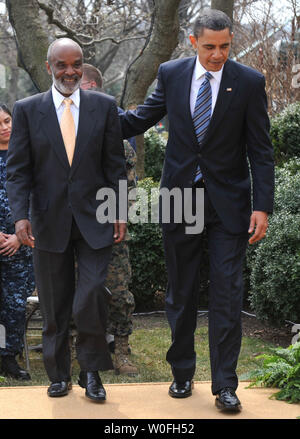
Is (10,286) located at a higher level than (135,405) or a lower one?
higher

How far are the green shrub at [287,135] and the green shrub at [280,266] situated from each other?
3396mm

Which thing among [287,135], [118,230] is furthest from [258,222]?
[287,135]

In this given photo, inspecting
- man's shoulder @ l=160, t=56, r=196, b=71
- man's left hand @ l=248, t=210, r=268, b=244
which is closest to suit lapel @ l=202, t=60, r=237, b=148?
man's shoulder @ l=160, t=56, r=196, b=71

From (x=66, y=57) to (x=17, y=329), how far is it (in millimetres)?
2437

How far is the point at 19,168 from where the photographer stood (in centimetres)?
442

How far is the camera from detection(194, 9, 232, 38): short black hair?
4.23 metres

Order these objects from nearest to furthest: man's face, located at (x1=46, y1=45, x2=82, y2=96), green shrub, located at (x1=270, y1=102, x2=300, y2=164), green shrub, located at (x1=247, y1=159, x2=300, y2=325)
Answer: man's face, located at (x1=46, y1=45, x2=82, y2=96)
green shrub, located at (x1=247, y1=159, x2=300, y2=325)
green shrub, located at (x1=270, y1=102, x2=300, y2=164)

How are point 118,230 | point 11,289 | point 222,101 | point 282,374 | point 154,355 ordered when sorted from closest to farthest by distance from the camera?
point 222,101, point 118,230, point 282,374, point 11,289, point 154,355

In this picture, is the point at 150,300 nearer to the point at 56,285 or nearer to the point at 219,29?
the point at 56,285

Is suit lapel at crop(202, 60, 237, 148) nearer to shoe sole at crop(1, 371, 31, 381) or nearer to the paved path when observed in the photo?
the paved path

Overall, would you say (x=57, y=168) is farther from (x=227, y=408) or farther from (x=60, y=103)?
(x=227, y=408)

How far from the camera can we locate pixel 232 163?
→ 446 centimetres

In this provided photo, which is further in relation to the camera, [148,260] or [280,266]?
[148,260]

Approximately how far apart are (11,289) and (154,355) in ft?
4.76
